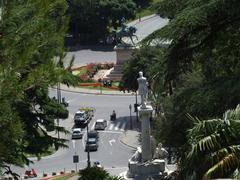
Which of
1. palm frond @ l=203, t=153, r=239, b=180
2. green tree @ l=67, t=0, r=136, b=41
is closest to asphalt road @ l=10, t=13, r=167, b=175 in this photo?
green tree @ l=67, t=0, r=136, b=41

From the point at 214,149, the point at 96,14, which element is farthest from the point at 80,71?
the point at 214,149

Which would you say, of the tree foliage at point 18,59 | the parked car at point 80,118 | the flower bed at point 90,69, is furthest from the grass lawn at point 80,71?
the tree foliage at point 18,59

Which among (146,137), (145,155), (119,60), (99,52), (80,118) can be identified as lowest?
(145,155)

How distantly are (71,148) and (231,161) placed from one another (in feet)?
133

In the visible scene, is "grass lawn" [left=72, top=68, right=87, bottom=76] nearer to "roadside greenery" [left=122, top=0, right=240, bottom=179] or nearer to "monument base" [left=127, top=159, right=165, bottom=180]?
"monument base" [left=127, top=159, right=165, bottom=180]

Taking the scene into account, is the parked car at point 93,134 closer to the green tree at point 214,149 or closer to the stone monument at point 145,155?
the stone monument at point 145,155

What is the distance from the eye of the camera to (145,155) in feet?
120

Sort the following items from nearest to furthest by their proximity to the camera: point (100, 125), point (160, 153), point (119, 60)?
point (160, 153) → point (100, 125) → point (119, 60)

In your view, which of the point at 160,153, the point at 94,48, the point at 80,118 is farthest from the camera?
the point at 94,48

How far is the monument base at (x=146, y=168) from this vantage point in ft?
116

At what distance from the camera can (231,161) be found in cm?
1300

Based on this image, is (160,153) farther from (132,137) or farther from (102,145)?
(132,137)

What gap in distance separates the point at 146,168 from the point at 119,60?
47061 millimetres

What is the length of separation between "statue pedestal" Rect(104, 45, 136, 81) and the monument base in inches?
1707
